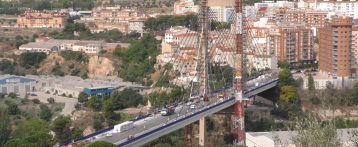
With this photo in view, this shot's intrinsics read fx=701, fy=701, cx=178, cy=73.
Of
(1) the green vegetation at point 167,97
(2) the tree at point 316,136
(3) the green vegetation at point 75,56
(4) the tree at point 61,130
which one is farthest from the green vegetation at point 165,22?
(2) the tree at point 316,136

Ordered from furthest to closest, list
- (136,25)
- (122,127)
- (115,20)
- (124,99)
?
1. (115,20)
2. (136,25)
3. (124,99)
4. (122,127)

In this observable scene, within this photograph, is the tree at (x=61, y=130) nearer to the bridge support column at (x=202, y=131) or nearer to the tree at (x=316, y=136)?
the bridge support column at (x=202, y=131)

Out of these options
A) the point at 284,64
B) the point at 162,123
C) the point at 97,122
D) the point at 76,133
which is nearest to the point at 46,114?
the point at 97,122

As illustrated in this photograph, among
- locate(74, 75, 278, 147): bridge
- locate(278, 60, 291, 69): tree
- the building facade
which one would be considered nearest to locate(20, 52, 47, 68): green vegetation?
the building facade

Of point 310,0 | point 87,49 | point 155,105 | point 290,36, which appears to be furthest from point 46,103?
point 310,0

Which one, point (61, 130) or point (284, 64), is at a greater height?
point (284, 64)

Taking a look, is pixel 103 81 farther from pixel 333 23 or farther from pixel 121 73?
pixel 333 23

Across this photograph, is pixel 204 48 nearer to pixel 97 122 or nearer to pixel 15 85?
pixel 97 122
